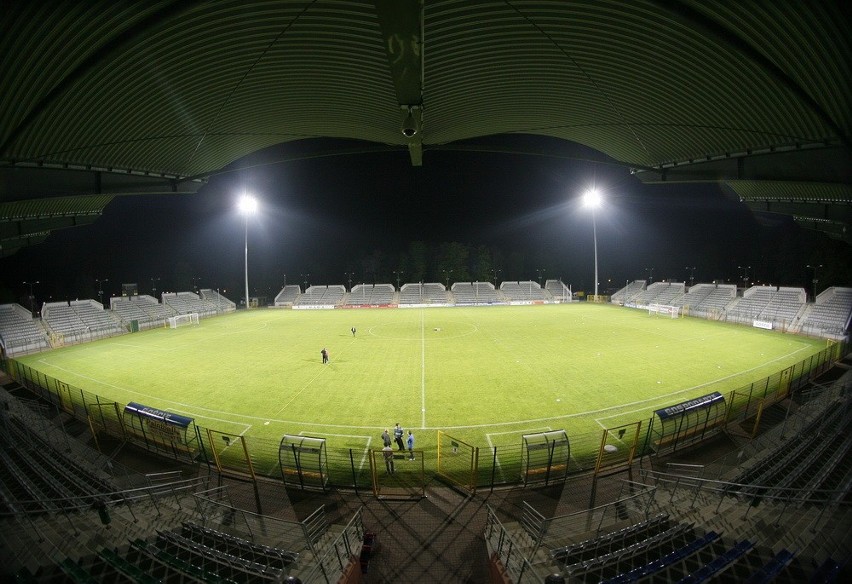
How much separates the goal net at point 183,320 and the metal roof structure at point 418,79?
27048 mm

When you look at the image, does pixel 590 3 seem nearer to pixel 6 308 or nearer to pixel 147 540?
pixel 147 540

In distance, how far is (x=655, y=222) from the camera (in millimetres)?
69000

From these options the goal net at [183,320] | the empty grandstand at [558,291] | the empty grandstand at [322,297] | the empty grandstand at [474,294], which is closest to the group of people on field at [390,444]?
the goal net at [183,320]

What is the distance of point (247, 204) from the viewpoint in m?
51.0

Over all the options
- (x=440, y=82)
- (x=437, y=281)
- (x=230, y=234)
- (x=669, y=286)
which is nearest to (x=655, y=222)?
(x=669, y=286)

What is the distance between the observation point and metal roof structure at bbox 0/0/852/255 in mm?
6855

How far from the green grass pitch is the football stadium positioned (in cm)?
21

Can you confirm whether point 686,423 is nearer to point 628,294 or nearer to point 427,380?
point 427,380

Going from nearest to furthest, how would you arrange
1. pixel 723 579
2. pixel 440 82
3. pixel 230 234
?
pixel 723 579
pixel 440 82
pixel 230 234

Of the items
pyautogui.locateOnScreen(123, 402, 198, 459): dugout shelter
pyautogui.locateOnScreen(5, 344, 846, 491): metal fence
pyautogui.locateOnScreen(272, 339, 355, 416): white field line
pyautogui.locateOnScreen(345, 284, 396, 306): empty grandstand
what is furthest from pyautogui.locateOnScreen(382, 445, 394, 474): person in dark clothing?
pyautogui.locateOnScreen(345, 284, 396, 306): empty grandstand

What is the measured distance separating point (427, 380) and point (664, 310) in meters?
36.4

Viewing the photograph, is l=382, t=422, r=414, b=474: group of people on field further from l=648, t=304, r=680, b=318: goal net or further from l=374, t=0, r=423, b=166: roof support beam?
l=648, t=304, r=680, b=318: goal net

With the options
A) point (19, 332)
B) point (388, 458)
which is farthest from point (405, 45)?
point (19, 332)

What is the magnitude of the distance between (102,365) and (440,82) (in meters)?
26.4
